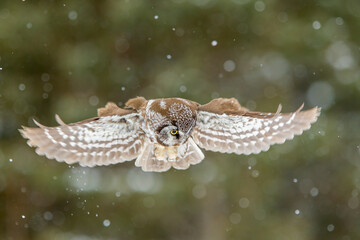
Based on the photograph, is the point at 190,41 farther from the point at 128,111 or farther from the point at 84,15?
the point at 128,111

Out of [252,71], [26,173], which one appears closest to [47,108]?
[26,173]

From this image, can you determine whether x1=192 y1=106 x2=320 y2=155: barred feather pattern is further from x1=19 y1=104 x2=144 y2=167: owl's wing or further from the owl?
x1=19 y1=104 x2=144 y2=167: owl's wing

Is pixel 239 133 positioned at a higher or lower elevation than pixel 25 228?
higher

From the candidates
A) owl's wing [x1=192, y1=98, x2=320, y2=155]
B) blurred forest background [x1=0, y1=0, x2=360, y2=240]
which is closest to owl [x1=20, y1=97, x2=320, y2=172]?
owl's wing [x1=192, y1=98, x2=320, y2=155]

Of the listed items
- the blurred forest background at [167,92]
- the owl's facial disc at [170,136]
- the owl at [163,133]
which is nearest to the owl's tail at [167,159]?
the owl at [163,133]

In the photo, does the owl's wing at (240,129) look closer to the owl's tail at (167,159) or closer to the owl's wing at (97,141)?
the owl's tail at (167,159)

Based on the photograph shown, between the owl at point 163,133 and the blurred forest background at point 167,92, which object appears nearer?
the owl at point 163,133
